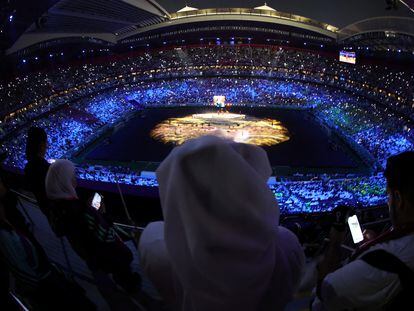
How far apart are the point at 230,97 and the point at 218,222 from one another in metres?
21.6

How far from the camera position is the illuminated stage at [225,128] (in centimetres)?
1477

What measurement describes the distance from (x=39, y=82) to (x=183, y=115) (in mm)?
8627

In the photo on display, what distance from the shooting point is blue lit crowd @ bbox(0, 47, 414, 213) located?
30.8 ft

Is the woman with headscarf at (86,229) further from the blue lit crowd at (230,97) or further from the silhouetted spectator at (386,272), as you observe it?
the blue lit crowd at (230,97)

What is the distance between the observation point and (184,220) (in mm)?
978

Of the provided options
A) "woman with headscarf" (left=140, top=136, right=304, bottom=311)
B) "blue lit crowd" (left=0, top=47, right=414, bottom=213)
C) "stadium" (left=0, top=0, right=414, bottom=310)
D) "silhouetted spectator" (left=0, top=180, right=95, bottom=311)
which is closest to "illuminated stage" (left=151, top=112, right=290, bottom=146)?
"stadium" (left=0, top=0, right=414, bottom=310)

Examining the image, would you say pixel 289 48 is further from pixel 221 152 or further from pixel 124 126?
pixel 221 152

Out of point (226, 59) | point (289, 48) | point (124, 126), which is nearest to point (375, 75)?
point (289, 48)

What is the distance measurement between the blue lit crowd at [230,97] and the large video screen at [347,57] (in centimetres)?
70

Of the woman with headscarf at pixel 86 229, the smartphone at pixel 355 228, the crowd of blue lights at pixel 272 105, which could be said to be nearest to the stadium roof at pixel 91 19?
the crowd of blue lights at pixel 272 105

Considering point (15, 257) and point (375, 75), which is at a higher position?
point (375, 75)

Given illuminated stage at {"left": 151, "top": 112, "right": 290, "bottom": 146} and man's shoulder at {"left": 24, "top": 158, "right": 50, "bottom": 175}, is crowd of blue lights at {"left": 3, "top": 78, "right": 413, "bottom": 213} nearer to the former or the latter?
illuminated stage at {"left": 151, "top": 112, "right": 290, "bottom": 146}

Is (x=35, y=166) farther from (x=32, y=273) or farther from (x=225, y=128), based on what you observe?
(x=225, y=128)

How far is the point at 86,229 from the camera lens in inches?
94.3
